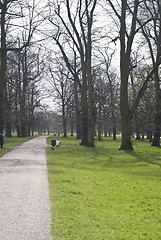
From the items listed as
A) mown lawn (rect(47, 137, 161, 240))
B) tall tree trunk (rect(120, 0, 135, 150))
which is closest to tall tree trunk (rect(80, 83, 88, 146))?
tall tree trunk (rect(120, 0, 135, 150))

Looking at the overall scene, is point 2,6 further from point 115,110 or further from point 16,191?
point 115,110

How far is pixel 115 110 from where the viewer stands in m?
43.4

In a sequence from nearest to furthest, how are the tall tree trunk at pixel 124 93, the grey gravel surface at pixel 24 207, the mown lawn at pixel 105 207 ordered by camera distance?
the grey gravel surface at pixel 24 207
the mown lawn at pixel 105 207
the tall tree trunk at pixel 124 93

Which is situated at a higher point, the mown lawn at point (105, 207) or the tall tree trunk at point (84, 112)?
the tall tree trunk at point (84, 112)

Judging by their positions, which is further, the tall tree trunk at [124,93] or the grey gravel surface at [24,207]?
the tall tree trunk at [124,93]

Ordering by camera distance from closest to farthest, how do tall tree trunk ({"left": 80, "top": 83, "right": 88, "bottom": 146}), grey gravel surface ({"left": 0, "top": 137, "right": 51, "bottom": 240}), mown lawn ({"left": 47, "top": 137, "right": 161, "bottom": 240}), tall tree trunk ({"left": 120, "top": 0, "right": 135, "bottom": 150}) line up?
grey gravel surface ({"left": 0, "top": 137, "right": 51, "bottom": 240}), mown lawn ({"left": 47, "top": 137, "right": 161, "bottom": 240}), tall tree trunk ({"left": 120, "top": 0, "right": 135, "bottom": 150}), tall tree trunk ({"left": 80, "top": 83, "right": 88, "bottom": 146})

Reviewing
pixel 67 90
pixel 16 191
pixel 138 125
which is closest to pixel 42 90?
pixel 67 90

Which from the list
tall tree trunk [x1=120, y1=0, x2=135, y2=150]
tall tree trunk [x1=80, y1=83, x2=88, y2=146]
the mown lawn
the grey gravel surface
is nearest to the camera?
the grey gravel surface

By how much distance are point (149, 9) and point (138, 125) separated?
12.0 m

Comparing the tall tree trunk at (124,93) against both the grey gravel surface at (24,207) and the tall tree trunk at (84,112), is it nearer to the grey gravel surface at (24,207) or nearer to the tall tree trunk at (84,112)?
the tall tree trunk at (84,112)

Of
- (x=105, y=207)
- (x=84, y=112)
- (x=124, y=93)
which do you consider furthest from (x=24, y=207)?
(x=84, y=112)

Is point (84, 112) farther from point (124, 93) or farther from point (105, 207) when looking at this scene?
point (105, 207)

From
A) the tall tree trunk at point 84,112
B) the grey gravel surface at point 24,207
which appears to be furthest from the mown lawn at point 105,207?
the tall tree trunk at point 84,112

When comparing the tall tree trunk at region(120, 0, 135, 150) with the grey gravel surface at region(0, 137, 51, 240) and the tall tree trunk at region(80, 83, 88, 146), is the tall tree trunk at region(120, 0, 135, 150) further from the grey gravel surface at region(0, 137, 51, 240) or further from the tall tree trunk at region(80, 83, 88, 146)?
the grey gravel surface at region(0, 137, 51, 240)
